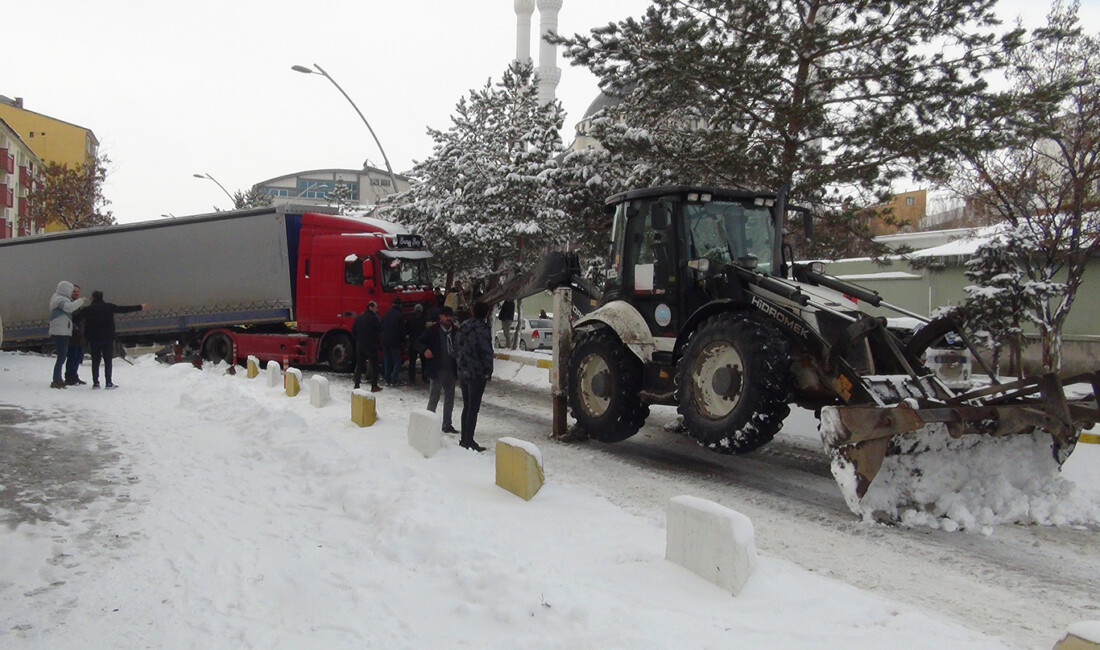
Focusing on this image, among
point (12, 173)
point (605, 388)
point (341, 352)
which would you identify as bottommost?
point (341, 352)

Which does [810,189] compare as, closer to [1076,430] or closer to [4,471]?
[1076,430]

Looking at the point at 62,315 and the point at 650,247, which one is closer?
the point at 650,247

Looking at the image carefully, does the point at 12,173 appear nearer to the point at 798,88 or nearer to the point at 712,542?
the point at 798,88

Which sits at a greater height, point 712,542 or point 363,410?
point 712,542

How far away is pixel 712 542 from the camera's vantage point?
4.67 metres

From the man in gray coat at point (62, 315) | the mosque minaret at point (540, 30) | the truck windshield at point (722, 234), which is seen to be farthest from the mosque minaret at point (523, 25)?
the truck windshield at point (722, 234)

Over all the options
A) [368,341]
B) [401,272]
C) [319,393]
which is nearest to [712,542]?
[319,393]

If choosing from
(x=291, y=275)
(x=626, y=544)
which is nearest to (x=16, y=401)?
(x=291, y=275)

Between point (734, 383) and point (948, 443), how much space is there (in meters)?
1.77

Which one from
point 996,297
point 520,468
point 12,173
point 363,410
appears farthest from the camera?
point 12,173

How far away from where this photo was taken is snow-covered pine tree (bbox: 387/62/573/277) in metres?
18.5

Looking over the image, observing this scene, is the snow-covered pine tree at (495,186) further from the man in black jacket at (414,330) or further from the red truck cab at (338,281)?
the man in black jacket at (414,330)

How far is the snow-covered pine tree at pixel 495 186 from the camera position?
60.8 ft

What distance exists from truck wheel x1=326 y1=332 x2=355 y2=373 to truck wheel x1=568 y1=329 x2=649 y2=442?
9.35m
